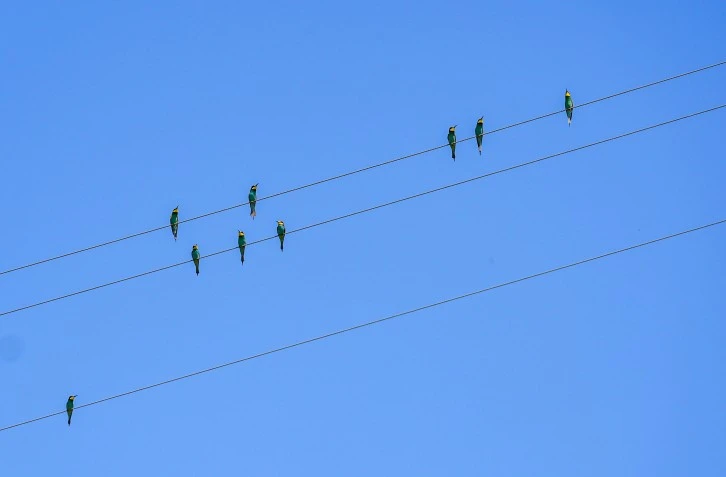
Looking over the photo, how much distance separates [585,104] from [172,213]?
36.6ft

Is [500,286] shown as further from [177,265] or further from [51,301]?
[51,301]

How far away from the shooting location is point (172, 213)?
2938cm

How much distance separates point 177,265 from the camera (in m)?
21.6

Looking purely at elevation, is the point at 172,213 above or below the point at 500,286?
above

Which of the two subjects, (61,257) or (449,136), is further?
(449,136)

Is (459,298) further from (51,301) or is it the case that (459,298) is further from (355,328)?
(51,301)

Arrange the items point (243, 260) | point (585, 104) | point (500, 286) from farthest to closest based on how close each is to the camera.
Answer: point (243, 260)
point (500, 286)
point (585, 104)

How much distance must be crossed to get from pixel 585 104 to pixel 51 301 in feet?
26.3

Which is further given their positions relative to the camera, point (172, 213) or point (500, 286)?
point (172, 213)

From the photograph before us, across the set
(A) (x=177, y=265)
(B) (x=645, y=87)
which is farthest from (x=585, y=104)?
(A) (x=177, y=265)

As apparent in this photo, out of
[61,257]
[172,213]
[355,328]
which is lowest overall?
[355,328]

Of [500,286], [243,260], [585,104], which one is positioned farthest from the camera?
[243,260]

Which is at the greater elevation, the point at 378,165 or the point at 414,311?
the point at 378,165

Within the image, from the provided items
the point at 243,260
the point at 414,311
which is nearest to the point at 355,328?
the point at 414,311
